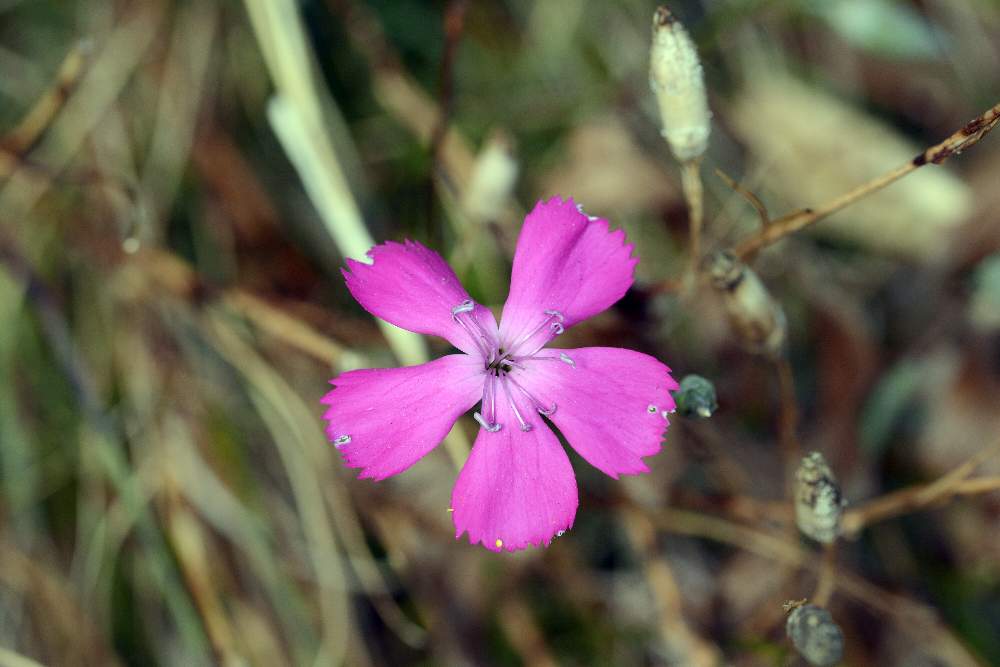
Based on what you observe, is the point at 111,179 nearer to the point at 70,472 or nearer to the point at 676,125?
the point at 70,472

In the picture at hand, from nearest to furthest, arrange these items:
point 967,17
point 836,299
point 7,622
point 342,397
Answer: point 342,397, point 7,622, point 836,299, point 967,17

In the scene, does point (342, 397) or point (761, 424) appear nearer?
point (342, 397)

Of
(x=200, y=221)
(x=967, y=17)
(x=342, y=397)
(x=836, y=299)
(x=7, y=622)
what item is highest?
(x=967, y=17)

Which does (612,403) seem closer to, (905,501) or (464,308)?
(464,308)

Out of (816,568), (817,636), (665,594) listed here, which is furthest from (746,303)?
(665,594)

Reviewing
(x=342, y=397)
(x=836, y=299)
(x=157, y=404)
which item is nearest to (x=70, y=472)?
(x=157, y=404)

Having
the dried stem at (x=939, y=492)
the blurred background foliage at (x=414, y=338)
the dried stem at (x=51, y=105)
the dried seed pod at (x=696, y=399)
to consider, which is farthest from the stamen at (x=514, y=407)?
the dried stem at (x=51, y=105)

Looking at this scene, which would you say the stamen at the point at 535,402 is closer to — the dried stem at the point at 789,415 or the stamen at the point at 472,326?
the stamen at the point at 472,326
